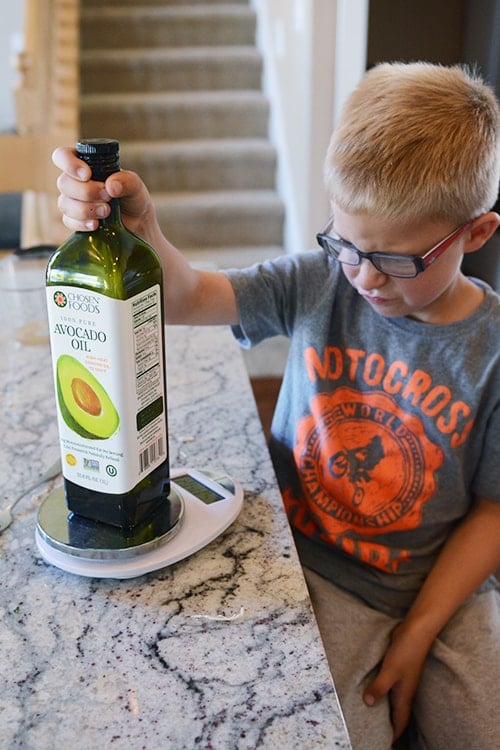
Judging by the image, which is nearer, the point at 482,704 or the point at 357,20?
the point at 482,704

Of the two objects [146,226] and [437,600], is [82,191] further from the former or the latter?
[437,600]

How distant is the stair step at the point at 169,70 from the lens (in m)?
3.90

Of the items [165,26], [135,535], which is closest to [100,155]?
[135,535]

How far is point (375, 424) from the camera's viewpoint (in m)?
0.94

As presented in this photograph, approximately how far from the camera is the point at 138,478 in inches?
25.4

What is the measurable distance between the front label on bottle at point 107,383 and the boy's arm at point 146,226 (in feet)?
0.25

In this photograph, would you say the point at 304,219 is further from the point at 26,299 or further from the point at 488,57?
the point at 26,299

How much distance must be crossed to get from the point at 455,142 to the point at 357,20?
4.84 ft

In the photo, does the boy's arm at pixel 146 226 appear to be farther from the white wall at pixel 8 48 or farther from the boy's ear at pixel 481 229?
the white wall at pixel 8 48

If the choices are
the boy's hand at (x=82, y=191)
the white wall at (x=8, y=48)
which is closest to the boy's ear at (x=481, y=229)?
the boy's hand at (x=82, y=191)

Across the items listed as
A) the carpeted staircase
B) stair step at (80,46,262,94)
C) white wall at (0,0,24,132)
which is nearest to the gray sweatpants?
the carpeted staircase

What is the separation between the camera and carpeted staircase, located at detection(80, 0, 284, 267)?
3.57 metres

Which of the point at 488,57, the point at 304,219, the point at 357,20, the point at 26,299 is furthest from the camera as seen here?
the point at 304,219

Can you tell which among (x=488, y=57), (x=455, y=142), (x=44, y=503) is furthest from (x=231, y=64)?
(x=44, y=503)
